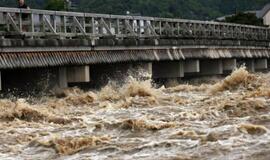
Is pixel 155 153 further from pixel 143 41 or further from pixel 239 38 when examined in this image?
pixel 239 38

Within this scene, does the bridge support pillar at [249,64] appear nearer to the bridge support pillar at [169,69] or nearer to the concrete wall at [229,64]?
the concrete wall at [229,64]

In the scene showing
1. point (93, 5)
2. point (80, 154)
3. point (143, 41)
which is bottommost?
point (80, 154)

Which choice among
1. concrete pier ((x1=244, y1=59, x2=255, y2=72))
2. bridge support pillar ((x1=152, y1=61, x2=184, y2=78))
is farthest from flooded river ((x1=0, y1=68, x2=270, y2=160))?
concrete pier ((x1=244, y1=59, x2=255, y2=72))

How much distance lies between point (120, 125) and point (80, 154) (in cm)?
325

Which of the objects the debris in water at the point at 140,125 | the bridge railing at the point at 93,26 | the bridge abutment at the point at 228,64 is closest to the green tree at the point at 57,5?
the bridge railing at the point at 93,26

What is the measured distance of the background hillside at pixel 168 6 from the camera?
379 feet

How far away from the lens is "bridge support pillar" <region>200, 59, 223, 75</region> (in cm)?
3962

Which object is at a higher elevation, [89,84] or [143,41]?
[143,41]

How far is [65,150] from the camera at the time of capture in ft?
39.9

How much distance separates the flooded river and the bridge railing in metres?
2.69

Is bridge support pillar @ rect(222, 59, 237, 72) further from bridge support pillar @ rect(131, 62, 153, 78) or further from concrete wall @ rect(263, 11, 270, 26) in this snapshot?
concrete wall @ rect(263, 11, 270, 26)

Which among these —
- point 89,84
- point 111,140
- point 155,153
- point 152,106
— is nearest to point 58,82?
point 89,84

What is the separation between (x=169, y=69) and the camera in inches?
1313

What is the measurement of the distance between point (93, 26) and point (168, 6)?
108674 millimetres
